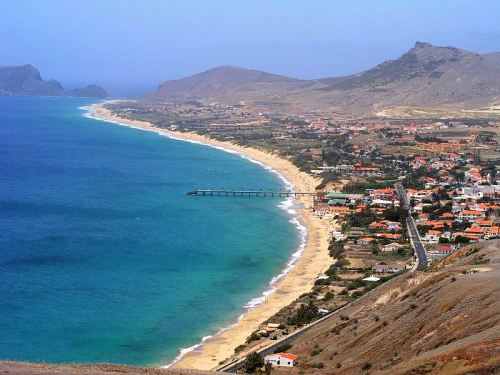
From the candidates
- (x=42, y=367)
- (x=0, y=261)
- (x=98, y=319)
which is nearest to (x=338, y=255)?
(x=98, y=319)

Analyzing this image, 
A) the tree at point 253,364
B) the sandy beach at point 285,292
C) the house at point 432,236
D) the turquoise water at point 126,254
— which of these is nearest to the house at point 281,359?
the tree at point 253,364

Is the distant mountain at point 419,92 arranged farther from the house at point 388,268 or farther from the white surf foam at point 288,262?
the house at point 388,268

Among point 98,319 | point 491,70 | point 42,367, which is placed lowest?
point 98,319

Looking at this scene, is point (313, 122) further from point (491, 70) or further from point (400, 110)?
point (491, 70)

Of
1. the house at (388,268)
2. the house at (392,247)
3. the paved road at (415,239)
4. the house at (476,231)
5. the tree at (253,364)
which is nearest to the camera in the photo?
the tree at (253,364)

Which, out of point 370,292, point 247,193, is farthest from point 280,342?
point 247,193

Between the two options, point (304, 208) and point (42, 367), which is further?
point (304, 208)

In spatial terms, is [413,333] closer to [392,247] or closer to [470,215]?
[392,247]
